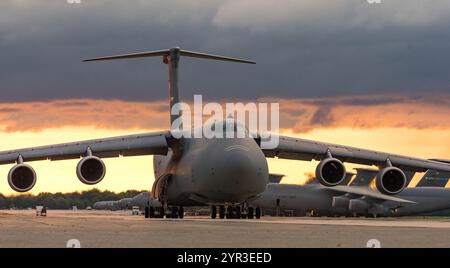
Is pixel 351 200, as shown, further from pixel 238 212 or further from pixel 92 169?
pixel 92 169

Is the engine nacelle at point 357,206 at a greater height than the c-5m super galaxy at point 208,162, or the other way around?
the engine nacelle at point 357,206

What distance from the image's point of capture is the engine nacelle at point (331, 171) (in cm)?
3434

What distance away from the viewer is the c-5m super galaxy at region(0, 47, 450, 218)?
31.8 meters

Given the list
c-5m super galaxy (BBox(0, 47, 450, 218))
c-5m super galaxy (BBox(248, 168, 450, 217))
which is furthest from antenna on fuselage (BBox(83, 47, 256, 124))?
c-5m super galaxy (BBox(248, 168, 450, 217))

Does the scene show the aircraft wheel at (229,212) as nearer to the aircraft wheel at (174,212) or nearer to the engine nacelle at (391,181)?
the aircraft wheel at (174,212)

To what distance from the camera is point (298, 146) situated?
121 ft

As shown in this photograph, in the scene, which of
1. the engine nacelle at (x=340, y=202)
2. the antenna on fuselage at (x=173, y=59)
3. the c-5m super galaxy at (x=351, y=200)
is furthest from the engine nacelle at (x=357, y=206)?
the antenna on fuselage at (x=173, y=59)

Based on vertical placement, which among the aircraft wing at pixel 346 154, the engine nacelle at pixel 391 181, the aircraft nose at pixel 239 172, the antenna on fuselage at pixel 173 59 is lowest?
the aircraft nose at pixel 239 172

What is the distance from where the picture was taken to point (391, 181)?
115ft

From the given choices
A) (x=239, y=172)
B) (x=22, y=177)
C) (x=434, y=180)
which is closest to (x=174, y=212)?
(x=22, y=177)

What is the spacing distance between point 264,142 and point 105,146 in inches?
250

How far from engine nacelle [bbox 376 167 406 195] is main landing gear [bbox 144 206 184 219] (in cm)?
846
